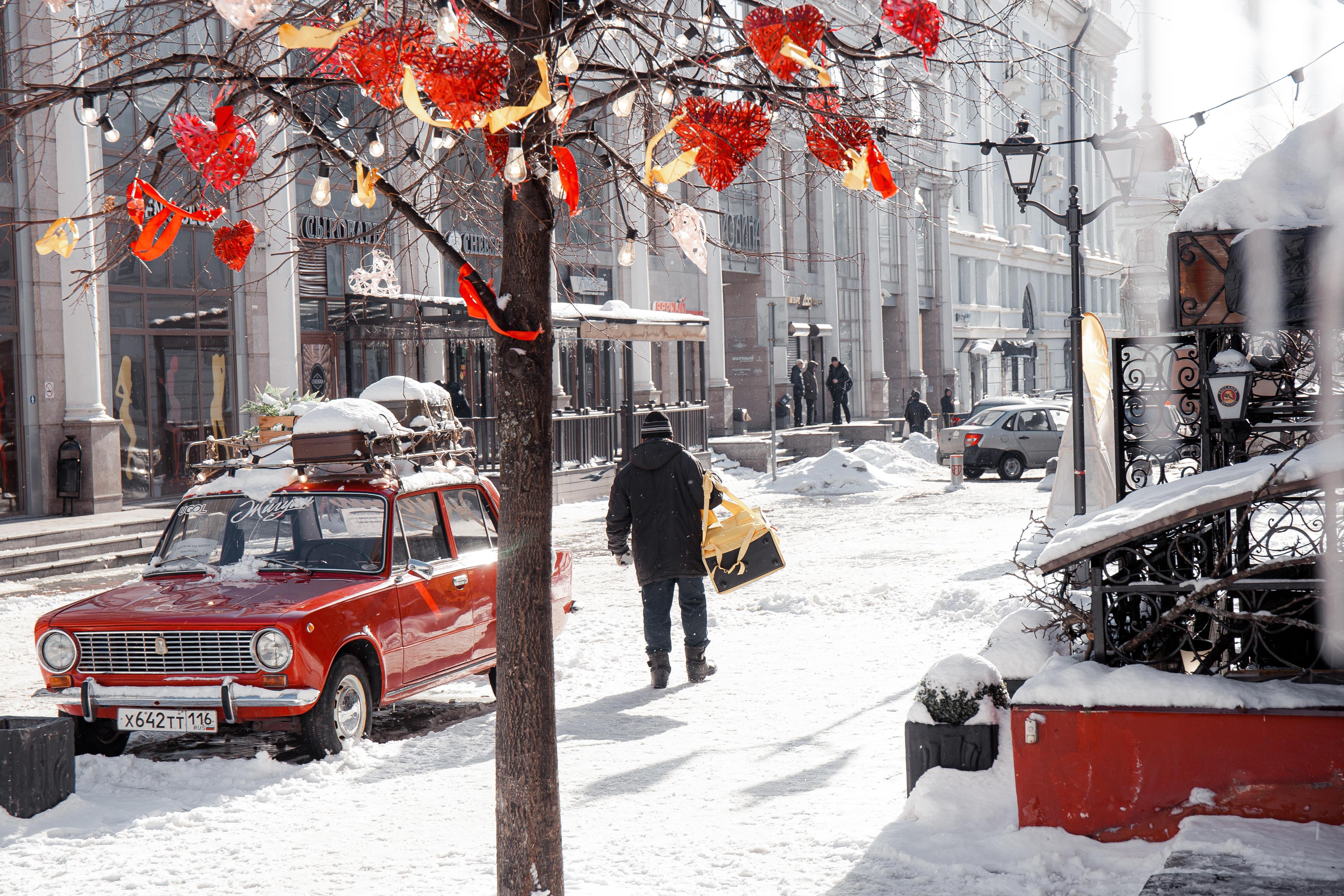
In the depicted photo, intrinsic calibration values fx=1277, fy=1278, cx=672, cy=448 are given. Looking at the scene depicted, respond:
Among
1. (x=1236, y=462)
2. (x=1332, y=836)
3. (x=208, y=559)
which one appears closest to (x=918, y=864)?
(x=1332, y=836)

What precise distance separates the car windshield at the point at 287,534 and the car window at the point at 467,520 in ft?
2.34

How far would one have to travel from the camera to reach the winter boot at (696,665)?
30.3 feet

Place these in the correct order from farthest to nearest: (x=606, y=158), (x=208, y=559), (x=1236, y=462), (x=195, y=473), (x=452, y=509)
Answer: (x=195, y=473), (x=452, y=509), (x=208, y=559), (x=1236, y=462), (x=606, y=158)

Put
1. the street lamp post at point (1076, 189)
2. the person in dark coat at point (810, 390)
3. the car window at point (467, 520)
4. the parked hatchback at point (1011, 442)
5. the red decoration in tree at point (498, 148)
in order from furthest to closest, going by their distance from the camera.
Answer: the person in dark coat at point (810, 390) < the parked hatchback at point (1011, 442) < the street lamp post at point (1076, 189) < the car window at point (467, 520) < the red decoration in tree at point (498, 148)

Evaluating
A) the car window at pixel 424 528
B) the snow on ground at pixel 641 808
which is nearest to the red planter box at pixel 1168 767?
the snow on ground at pixel 641 808

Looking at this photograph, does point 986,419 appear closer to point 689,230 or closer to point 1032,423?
point 1032,423

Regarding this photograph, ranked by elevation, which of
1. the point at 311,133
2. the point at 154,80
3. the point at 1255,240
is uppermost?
the point at 154,80

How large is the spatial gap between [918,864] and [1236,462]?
236 cm

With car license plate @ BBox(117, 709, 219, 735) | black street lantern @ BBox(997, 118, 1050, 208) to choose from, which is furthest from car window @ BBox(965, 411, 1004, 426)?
car license plate @ BBox(117, 709, 219, 735)

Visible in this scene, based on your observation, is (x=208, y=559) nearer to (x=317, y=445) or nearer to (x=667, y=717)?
(x=317, y=445)

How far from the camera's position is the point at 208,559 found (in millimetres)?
7918

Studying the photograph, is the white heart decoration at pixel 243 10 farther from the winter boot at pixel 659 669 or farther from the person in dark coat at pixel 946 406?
the person in dark coat at pixel 946 406

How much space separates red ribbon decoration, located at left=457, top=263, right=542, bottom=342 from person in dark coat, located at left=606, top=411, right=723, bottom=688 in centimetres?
474

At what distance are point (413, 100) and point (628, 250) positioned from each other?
179cm
